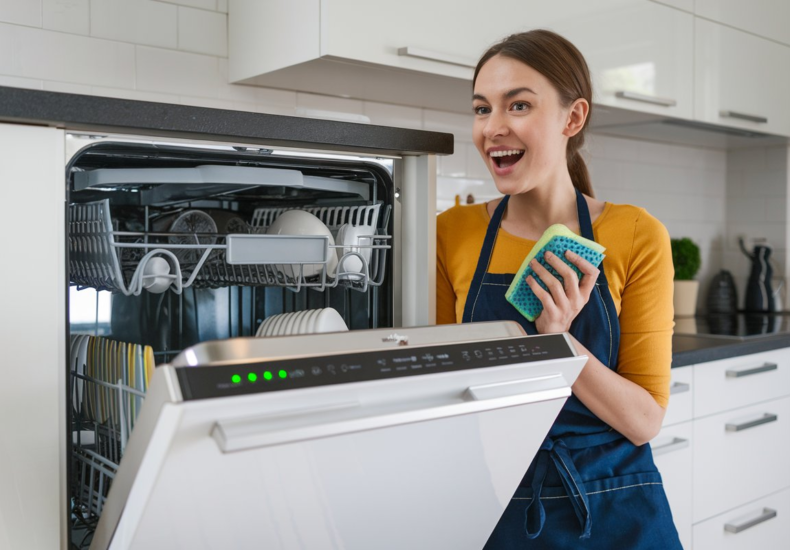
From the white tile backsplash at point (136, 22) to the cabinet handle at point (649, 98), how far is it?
42.7 inches

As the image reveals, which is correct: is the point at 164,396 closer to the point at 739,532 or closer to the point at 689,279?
the point at 739,532

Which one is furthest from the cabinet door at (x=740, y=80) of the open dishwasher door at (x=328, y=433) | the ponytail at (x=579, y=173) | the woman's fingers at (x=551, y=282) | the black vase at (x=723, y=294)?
the open dishwasher door at (x=328, y=433)

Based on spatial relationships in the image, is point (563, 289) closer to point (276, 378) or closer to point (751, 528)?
point (276, 378)

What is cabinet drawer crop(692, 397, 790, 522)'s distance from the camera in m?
1.88

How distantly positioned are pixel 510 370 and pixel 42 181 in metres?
0.53

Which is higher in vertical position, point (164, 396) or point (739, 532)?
point (164, 396)

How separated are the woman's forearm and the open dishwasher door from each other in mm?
201

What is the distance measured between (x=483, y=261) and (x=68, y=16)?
3.22 feet

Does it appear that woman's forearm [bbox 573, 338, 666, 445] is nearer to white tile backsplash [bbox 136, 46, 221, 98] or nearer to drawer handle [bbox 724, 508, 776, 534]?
drawer handle [bbox 724, 508, 776, 534]

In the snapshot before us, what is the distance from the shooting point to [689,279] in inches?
109

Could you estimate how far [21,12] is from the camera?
1515 millimetres

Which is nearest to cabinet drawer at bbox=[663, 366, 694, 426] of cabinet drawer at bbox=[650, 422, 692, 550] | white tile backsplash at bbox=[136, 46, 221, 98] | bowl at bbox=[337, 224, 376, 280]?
cabinet drawer at bbox=[650, 422, 692, 550]

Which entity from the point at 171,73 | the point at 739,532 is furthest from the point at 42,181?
the point at 739,532

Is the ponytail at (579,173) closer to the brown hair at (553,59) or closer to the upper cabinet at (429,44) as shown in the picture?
the brown hair at (553,59)
